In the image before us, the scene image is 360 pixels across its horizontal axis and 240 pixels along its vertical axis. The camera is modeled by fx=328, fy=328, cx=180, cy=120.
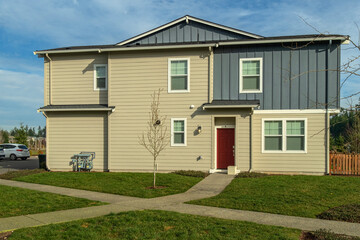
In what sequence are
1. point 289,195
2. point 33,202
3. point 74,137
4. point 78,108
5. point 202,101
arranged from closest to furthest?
point 33,202
point 289,195
point 202,101
point 78,108
point 74,137

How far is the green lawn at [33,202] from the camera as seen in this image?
27.5 ft

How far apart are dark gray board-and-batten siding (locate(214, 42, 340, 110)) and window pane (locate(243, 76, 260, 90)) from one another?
30cm

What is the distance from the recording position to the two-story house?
49.4ft

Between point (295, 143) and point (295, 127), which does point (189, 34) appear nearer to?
point (295, 127)

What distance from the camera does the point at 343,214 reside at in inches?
304

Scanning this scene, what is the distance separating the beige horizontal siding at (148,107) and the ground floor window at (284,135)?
272 centimetres

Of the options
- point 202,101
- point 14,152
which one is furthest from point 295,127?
point 14,152

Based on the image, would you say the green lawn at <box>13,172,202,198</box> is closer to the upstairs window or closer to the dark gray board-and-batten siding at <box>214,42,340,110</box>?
the upstairs window

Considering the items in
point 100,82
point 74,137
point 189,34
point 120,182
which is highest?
point 189,34

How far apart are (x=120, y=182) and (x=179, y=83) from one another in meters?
5.76

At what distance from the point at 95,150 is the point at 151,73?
15.9ft

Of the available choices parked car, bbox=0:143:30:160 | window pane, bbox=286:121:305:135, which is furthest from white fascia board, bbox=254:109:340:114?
parked car, bbox=0:143:30:160

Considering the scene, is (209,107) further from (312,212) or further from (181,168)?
(312,212)

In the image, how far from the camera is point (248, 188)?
36.8 feet
